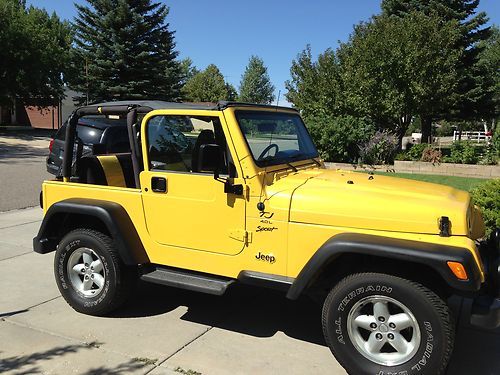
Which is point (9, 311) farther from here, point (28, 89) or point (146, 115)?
point (28, 89)

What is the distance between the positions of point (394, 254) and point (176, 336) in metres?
1.91

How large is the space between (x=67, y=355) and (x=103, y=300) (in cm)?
66

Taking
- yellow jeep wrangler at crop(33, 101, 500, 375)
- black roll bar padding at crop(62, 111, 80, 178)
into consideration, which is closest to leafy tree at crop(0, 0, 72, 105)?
black roll bar padding at crop(62, 111, 80, 178)

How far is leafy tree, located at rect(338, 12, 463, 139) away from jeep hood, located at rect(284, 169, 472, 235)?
13.1m

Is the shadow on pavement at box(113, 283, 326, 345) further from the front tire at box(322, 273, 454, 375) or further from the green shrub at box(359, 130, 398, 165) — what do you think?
the green shrub at box(359, 130, 398, 165)

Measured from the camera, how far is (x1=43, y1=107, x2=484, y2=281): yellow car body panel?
10.3 ft

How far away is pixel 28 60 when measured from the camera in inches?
1168

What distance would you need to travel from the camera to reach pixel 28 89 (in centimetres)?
3094

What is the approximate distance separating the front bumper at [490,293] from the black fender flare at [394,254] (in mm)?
219

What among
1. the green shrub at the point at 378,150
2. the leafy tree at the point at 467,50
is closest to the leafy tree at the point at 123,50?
the leafy tree at the point at 467,50

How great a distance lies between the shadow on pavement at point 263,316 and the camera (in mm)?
3641

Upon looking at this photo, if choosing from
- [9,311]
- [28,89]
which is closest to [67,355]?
[9,311]

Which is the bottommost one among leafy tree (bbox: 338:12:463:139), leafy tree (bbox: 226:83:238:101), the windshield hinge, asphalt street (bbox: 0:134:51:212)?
asphalt street (bbox: 0:134:51:212)

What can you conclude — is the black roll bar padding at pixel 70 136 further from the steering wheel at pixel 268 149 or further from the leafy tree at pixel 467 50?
the leafy tree at pixel 467 50
